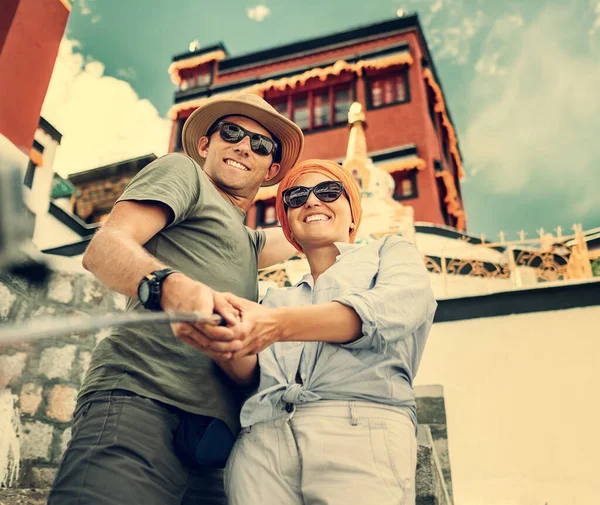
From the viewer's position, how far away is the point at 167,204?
6.02ft

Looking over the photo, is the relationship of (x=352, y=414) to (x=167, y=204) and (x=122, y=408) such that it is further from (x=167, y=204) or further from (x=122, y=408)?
(x=167, y=204)

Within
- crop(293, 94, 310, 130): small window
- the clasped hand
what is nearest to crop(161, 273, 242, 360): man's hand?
the clasped hand

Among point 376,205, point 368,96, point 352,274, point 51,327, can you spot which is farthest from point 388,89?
point 51,327

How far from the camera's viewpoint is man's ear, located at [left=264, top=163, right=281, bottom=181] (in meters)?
2.80

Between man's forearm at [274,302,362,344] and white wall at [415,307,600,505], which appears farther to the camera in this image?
white wall at [415,307,600,505]

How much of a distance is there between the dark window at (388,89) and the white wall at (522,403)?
1312cm

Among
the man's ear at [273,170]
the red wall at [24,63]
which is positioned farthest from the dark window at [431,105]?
the man's ear at [273,170]

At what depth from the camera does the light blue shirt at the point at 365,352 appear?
68.2 inches

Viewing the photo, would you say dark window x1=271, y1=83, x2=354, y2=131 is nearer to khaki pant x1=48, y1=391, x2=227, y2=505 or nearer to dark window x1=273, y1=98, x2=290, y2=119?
dark window x1=273, y1=98, x2=290, y2=119

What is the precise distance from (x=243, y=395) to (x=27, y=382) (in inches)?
92.4

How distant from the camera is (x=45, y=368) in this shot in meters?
3.77

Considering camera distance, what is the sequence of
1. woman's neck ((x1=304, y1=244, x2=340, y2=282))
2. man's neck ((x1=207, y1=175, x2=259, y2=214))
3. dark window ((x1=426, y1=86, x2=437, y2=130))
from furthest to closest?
dark window ((x1=426, y1=86, x2=437, y2=130)), man's neck ((x1=207, y1=175, x2=259, y2=214)), woman's neck ((x1=304, y1=244, x2=340, y2=282))

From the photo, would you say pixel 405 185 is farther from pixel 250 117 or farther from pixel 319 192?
pixel 319 192

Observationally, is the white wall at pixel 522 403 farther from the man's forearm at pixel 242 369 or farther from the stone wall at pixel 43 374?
the man's forearm at pixel 242 369
